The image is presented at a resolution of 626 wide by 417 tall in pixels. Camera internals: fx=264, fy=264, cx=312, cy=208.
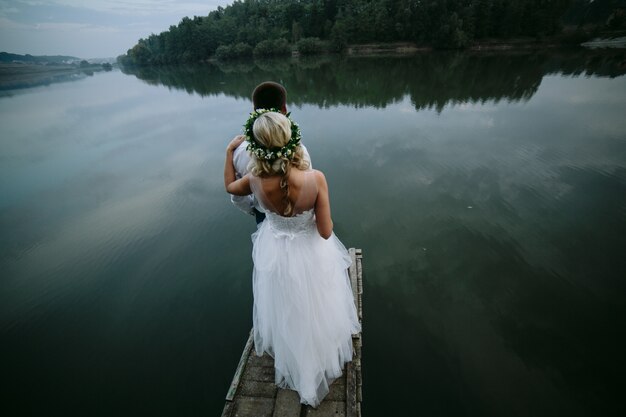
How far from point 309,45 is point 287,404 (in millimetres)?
55099

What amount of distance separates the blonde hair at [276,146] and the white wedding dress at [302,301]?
0.90 ft

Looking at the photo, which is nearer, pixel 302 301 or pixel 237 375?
pixel 302 301

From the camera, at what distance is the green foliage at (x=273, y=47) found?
50.8 metres

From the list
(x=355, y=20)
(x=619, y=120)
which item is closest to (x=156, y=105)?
(x=619, y=120)

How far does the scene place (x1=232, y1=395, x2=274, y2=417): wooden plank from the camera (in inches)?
94.0

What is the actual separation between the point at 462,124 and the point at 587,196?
19.1ft

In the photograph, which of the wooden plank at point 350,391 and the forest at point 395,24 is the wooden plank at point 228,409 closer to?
the wooden plank at point 350,391

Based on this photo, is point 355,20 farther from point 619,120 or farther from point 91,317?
point 91,317

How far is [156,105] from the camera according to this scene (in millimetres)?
20094

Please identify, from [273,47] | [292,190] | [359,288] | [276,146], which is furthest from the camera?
[273,47]

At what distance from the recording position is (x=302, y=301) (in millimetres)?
2236

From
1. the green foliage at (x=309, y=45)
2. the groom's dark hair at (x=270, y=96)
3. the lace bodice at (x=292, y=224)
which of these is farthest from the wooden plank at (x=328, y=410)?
the green foliage at (x=309, y=45)

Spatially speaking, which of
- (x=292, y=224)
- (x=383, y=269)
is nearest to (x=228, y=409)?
(x=292, y=224)

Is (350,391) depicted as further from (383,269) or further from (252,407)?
(383,269)
